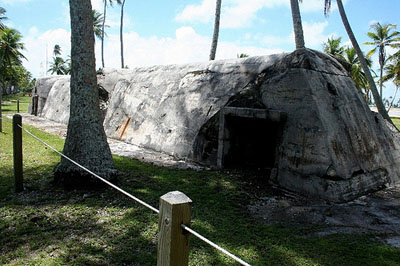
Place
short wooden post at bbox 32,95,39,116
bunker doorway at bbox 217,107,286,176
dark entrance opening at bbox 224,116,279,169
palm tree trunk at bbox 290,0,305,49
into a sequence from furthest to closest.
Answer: short wooden post at bbox 32,95,39,116, palm tree trunk at bbox 290,0,305,49, dark entrance opening at bbox 224,116,279,169, bunker doorway at bbox 217,107,286,176

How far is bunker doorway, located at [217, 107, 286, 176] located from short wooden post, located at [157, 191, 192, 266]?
5018mm

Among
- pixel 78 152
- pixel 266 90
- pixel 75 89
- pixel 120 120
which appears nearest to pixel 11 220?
pixel 78 152

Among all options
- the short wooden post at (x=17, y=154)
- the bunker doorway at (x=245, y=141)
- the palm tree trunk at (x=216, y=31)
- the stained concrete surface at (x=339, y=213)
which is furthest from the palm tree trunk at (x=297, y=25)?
the short wooden post at (x=17, y=154)

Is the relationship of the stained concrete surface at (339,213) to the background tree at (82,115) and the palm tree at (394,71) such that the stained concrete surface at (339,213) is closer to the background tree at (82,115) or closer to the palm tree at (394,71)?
the background tree at (82,115)

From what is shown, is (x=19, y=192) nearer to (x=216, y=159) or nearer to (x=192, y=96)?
(x=216, y=159)

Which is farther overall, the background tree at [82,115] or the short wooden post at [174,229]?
the background tree at [82,115]

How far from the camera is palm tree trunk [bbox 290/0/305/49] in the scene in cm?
959

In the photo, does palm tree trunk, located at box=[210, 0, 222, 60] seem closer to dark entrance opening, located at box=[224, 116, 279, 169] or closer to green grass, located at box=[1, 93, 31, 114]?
dark entrance opening, located at box=[224, 116, 279, 169]

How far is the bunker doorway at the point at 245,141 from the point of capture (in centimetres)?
684

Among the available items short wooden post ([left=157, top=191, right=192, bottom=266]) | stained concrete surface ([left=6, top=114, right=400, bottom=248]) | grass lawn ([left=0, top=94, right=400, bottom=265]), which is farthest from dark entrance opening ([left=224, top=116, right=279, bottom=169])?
short wooden post ([left=157, top=191, right=192, bottom=266])

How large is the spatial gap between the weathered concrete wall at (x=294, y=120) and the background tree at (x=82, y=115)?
2913mm

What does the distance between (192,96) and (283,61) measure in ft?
8.85

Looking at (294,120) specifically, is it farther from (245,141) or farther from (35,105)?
(35,105)

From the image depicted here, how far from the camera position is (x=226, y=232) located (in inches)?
150
